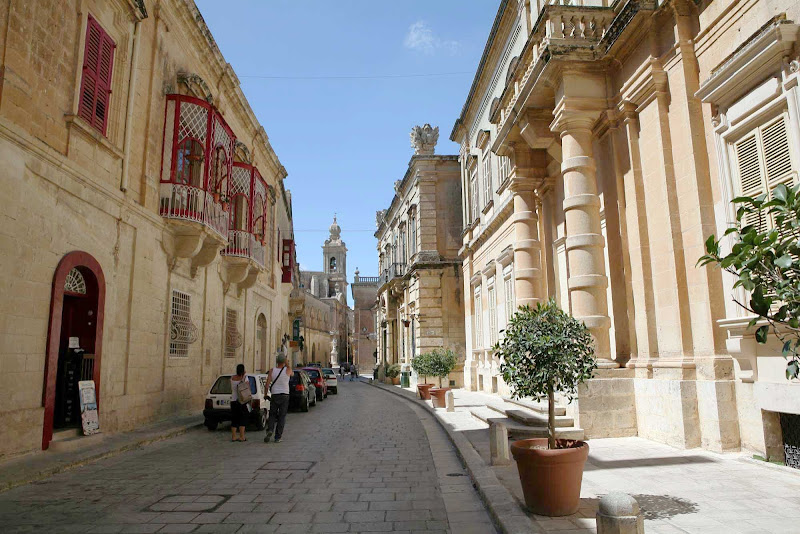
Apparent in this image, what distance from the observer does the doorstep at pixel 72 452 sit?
7.00m

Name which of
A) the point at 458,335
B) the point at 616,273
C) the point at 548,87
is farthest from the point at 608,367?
the point at 458,335

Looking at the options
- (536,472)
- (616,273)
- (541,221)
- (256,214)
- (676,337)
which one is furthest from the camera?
(256,214)

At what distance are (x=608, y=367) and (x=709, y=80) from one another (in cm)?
455

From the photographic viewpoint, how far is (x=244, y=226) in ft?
62.1

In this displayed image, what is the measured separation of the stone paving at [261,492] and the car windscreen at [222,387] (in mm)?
1886

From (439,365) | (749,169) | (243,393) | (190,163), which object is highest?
(190,163)

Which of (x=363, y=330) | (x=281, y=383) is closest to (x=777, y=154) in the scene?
(x=281, y=383)

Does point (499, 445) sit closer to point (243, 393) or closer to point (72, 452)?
point (243, 393)

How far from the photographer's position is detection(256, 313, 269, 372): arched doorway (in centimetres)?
2242

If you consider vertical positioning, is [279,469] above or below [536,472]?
below

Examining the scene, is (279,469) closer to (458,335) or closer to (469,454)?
(469,454)

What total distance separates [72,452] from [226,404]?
3.64m

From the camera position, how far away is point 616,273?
996cm

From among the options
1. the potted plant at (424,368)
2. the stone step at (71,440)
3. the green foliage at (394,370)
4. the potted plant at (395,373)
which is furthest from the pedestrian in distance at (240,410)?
the green foliage at (394,370)
